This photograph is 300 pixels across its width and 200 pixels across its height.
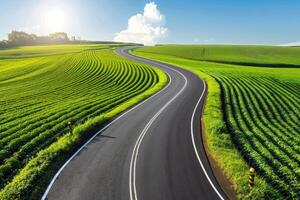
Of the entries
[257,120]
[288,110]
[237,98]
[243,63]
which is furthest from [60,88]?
[243,63]

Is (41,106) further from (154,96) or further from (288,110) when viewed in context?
(288,110)

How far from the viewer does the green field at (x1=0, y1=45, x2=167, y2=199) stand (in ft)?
61.6

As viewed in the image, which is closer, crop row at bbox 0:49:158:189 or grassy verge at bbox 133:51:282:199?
grassy verge at bbox 133:51:282:199

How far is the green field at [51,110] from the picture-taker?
18.8 metres

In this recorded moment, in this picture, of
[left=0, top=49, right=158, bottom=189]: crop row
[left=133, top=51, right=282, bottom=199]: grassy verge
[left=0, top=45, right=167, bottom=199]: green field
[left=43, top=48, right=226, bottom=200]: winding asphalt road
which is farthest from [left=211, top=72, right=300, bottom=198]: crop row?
[left=0, top=49, right=158, bottom=189]: crop row

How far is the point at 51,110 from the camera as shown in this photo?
109 feet

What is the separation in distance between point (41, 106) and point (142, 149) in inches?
746

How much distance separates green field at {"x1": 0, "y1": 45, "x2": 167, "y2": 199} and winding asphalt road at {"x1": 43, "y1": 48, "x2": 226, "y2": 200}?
1.47 metres

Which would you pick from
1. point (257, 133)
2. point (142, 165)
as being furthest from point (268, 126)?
point (142, 165)

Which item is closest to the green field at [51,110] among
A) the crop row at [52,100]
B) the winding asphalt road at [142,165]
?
the crop row at [52,100]

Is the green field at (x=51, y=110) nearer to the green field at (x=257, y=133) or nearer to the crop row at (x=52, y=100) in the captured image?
the crop row at (x=52, y=100)

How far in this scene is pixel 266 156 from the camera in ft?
72.8

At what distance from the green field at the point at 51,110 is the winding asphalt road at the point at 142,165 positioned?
4.81 ft

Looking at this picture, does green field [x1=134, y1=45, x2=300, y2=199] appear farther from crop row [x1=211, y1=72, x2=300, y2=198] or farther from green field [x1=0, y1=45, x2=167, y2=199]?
green field [x1=0, y1=45, x2=167, y2=199]
